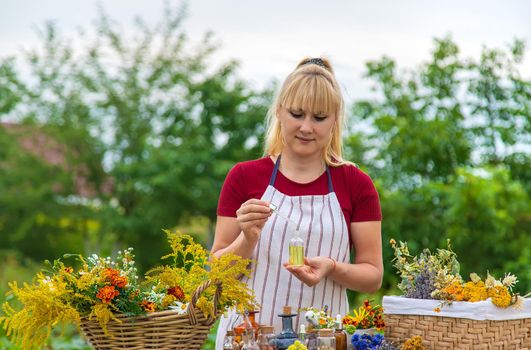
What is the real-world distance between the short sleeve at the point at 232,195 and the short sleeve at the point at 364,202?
46 cm

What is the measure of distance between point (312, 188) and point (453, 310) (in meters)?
0.81

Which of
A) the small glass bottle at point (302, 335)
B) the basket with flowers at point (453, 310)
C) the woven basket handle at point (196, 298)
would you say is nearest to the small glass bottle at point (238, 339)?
the woven basket handle at point (196, 298)

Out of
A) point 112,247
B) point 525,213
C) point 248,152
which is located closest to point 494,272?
point 525,213

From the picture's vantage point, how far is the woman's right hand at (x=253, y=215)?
10.9 ft

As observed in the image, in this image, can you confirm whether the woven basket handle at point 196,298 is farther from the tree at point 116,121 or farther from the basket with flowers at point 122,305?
the tree at point 116,121

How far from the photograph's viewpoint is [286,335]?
3.21 meters

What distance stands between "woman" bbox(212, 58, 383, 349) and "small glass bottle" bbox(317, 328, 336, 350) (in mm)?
307

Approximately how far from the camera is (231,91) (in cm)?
1544

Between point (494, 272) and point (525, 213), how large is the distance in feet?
2.66

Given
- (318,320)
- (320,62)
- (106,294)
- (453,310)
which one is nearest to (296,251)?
(318,320)

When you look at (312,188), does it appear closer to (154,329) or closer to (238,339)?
(238,339)

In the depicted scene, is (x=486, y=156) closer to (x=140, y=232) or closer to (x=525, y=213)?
(x=525, y=213)

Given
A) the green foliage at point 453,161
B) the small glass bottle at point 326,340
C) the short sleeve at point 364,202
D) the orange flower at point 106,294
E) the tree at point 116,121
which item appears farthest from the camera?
the tree at point 116,121

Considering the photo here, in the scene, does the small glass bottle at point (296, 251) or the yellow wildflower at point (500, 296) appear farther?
the small glass bottle at point (296, 251)
